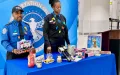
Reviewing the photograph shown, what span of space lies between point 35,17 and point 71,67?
168cm

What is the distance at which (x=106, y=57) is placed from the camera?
7.66 feet

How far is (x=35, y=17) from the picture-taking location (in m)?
3.33

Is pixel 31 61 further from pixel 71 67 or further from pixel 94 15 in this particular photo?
pixel 94 15

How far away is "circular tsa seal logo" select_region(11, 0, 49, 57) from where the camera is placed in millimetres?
3209

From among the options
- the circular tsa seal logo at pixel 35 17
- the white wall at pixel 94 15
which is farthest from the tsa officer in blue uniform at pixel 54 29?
the white wall at pixel 94 15

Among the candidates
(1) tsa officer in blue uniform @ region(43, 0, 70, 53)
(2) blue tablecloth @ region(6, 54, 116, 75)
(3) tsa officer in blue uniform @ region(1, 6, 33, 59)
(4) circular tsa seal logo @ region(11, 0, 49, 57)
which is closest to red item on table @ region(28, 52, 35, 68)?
(2) blue tablecloth @ region(6, 54, 116, 75)

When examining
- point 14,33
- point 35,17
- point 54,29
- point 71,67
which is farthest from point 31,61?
point 35,17

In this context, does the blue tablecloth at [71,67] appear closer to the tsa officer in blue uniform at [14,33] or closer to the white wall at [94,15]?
the tsa officer in blue uniform at [14,33]

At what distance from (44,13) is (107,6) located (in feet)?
4.86

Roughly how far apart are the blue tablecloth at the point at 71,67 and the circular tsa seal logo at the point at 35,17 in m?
1.29

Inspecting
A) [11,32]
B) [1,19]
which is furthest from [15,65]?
[1,19]

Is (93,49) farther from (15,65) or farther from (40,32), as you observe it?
(40,32)

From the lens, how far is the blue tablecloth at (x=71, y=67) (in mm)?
1723

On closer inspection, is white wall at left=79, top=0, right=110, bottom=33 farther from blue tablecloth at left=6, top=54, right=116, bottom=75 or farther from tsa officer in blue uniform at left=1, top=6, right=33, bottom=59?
tsa officer in blue uniform at left=1, top=6, right=33, bottom=59
